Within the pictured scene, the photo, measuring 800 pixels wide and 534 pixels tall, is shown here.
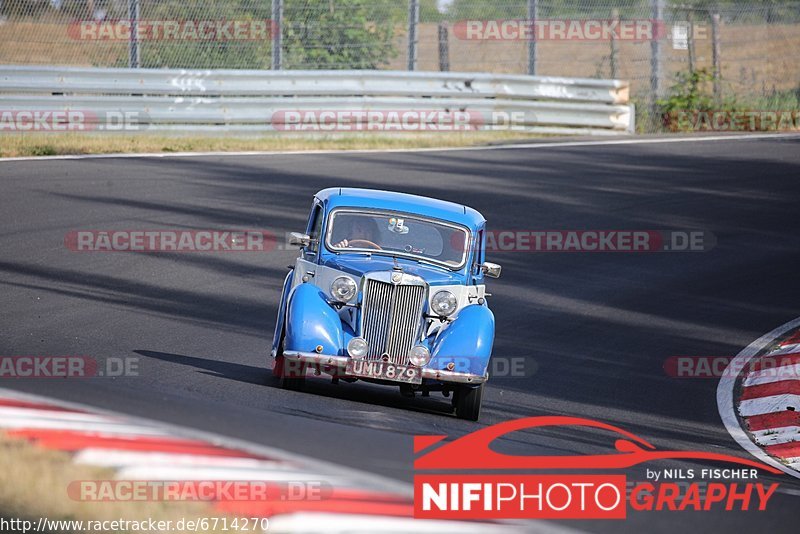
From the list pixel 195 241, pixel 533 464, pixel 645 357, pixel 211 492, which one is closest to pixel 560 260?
pixel 645 357

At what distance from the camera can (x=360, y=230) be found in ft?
31.6

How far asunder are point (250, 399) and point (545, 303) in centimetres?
516

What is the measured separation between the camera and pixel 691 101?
24.5 meters

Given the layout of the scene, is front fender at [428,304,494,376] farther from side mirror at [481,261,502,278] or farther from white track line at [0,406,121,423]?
white track line at [0,406,121,423]

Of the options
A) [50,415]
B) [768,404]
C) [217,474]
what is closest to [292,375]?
[50,415]

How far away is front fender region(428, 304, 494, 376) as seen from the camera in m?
8.76

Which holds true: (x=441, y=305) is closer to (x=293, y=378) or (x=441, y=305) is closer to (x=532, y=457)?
(x=293, y=378)

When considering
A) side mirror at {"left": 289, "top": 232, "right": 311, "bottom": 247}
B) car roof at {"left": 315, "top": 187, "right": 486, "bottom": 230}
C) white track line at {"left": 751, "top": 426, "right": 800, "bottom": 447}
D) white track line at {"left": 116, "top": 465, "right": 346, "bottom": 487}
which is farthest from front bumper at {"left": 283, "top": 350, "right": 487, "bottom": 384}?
Result: white track line at {"left": 116, "top": 465, "right": 346, "bottom": 487}

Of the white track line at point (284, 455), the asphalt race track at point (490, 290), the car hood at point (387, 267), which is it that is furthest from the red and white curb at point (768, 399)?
the white track line at point (284, 455)

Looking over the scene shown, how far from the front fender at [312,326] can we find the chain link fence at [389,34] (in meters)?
12.4

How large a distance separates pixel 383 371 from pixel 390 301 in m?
0.61

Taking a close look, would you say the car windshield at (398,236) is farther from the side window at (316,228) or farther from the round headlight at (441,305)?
the round headlight at (441,305)

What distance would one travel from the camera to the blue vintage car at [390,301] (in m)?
8.71

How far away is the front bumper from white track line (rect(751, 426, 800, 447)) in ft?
7.74
